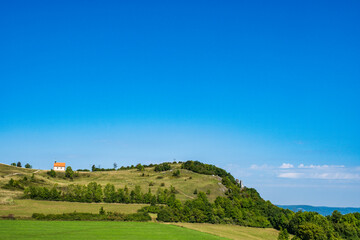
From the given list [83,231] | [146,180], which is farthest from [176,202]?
[146,180]

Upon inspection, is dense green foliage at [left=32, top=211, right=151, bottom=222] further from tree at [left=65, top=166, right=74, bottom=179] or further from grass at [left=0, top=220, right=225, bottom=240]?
tree at [left=65, top=166, right=74, bottom=179]

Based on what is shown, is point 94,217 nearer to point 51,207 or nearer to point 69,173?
point 51,207

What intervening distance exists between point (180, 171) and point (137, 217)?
9707 centimetres

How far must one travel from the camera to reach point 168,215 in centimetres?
9925

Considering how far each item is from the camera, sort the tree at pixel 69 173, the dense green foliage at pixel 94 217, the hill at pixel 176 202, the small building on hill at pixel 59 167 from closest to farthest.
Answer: the dense green foliage at pixel 94 217
the hill at pixel 176 202
the tree at pixel 69 173
the small building on hill at pixel 59 167

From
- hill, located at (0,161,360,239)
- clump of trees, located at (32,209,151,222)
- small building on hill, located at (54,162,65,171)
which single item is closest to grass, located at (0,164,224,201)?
hill, located at (0,161,360,239)

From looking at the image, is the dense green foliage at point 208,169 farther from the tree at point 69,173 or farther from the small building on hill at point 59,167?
the small building on hill at point 59,167

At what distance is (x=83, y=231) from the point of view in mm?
67500

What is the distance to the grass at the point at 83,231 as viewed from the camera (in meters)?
59.0

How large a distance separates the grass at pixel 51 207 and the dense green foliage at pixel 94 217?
588 cm

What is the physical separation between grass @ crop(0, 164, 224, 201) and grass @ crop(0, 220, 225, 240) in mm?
62839

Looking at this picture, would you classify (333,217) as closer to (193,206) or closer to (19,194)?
(193,206)

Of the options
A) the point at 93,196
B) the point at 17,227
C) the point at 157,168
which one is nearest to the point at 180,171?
the point at 157,168

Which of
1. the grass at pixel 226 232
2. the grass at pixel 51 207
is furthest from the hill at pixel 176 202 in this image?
the grass at pixel 226 232
